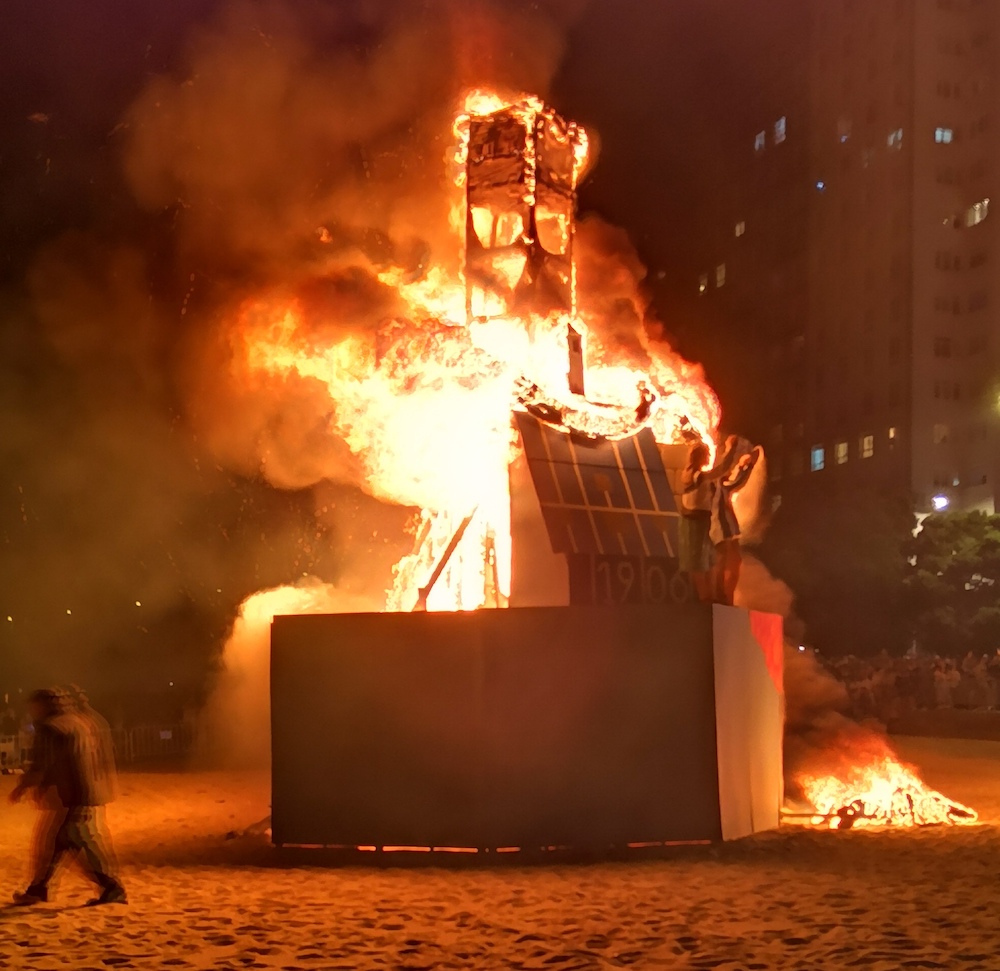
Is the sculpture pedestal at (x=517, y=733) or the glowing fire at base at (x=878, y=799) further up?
the sculpture pedestal at (x=517, y=733)

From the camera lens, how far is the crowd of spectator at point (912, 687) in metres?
33.4

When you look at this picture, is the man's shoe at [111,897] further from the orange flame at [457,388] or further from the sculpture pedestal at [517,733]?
the orange flame at [457,388]

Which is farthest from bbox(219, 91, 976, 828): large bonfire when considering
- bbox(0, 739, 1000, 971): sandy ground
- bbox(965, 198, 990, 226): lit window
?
bbox(965, 198, 990, 226): lit window

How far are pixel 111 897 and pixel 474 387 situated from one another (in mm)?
7571

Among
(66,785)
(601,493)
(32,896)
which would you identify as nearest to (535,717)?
(601,493)

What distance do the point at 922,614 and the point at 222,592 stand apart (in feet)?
100

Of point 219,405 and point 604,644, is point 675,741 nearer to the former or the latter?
point 604,644

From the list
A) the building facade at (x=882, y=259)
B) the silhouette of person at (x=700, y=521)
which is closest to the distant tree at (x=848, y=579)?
the building facade at (x=882, y=259)

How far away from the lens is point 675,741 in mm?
13156

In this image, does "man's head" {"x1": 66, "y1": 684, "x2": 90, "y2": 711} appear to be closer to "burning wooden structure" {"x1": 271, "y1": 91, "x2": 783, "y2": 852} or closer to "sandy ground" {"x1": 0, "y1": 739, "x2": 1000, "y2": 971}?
"sandy ground" {"x1": 0, "y1": 739, "x2": 1000, "y2": 971}

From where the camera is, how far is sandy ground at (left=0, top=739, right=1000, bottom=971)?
8508mm

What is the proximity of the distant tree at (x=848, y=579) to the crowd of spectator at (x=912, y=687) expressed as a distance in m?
12.6

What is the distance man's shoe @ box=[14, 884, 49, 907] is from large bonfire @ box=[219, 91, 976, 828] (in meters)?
Answer: 5.50

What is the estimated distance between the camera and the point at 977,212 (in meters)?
69.4
